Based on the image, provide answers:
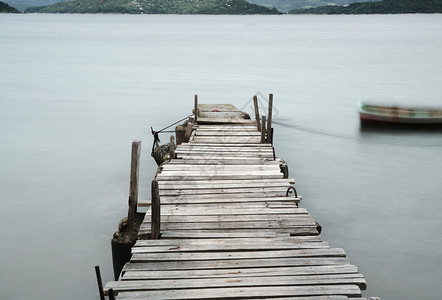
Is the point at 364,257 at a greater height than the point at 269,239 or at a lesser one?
lesser

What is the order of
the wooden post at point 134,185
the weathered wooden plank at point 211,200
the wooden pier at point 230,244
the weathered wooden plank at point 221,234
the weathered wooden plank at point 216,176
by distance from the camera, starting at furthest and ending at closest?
the weathered wooden plank at point 216,176, the weathered wooden plank at point 211,200, the wooden post at point 134,185, the weathered wooden plank at point 221,234, the wooden pier at point 230,244

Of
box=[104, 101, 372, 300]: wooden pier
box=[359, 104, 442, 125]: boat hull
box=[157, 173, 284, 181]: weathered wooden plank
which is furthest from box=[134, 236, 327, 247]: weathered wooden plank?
box=[359, 104, 442, 125]: boat hull

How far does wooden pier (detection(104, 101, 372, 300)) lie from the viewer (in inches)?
257

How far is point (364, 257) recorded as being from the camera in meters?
12.1

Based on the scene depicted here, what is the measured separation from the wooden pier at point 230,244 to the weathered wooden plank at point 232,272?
0.05 feet

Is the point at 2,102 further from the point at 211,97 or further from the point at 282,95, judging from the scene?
the point at 282,95

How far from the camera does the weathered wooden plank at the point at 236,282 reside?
6.54 metres

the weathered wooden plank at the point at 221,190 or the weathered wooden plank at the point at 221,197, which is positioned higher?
the weathered wooden plank at the point at 221,190

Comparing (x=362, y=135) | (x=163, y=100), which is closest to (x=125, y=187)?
(x=362, y=135)

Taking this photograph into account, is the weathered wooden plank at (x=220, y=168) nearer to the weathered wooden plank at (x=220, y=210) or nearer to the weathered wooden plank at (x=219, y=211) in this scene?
the weathered wooden plank at (x=220, y=210)

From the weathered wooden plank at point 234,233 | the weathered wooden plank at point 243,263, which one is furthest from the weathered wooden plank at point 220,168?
the weathered wooden plank at point 243,263

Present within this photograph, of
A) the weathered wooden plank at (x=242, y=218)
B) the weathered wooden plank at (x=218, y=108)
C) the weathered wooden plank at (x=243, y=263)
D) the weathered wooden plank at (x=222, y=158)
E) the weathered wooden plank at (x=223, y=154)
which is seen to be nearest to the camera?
the weathered wooden plank at (x=243, y=263)

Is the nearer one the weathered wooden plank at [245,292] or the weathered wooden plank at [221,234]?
the weathered wooden plank at [245,292]

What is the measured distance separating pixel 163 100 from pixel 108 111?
Result: 4478 millimetres
